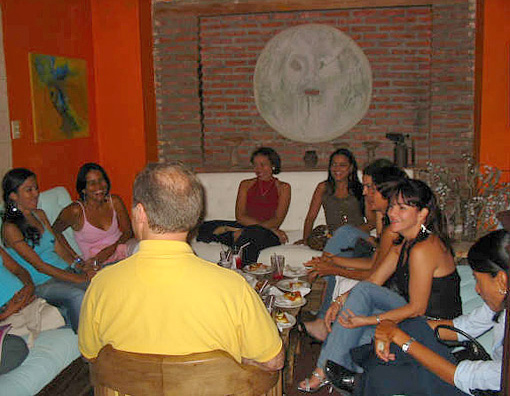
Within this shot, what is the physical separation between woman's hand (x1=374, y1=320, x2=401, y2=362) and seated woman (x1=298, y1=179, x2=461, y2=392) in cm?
31

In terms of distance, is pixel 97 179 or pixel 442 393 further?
pixel 97 179

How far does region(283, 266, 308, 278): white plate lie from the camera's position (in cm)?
328

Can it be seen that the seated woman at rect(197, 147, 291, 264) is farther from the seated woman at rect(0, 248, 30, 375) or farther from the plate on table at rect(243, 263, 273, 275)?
the seated woman at rect(0, 248, 30, 375)

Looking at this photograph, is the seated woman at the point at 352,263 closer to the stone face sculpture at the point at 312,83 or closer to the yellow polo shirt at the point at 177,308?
the yellow polo shirt at the point at 177,308

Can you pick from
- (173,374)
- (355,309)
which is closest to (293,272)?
(355,309)

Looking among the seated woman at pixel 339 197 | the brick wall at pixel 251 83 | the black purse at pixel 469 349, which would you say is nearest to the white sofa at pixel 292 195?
the seated woman at pixel 339 197

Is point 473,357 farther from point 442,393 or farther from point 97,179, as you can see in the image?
point 97,179

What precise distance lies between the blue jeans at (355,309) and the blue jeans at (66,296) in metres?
1.37

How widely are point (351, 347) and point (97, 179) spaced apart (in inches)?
83.7

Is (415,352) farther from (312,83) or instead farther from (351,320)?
(312,83)

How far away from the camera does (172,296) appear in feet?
4.87

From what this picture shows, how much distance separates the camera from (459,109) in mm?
5344

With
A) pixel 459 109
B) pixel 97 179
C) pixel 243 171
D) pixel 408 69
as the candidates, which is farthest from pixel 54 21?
pixel 459 109

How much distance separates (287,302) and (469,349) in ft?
2.93
